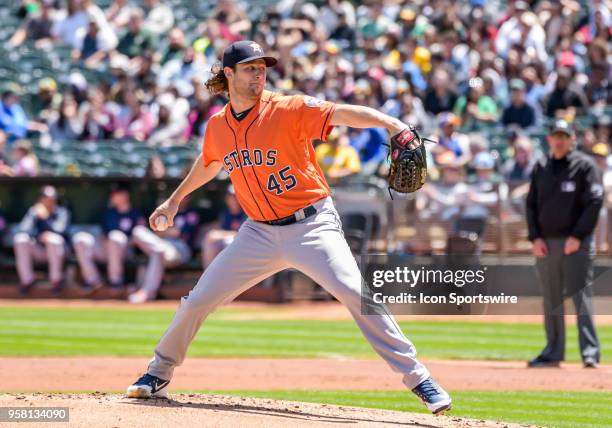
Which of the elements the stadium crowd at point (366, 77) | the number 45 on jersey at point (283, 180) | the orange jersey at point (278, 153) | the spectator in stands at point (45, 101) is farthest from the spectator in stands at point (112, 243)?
the number 45 on jersey at point (283, 180)

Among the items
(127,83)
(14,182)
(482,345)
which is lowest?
(482,345)

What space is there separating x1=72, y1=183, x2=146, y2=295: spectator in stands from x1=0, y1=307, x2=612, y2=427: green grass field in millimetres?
1115

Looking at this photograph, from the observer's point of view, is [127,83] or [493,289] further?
[127,83]

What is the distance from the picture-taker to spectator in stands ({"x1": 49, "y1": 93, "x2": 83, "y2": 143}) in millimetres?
18953

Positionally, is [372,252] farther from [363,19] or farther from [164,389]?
[164,389]

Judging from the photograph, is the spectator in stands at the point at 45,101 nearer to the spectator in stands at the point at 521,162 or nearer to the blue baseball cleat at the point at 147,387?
the spectator in stands at the point at 521,162

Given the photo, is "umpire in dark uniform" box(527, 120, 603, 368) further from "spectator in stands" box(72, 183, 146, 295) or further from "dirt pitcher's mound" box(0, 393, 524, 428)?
"spectator in stands" box(72, 183, 146, 295)

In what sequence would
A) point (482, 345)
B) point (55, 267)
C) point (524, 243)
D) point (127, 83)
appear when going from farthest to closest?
point (127, 83), point (55, 267), point (524, 243), point (482, 345)

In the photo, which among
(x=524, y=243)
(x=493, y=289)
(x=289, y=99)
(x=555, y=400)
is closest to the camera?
(x=289, y=99)

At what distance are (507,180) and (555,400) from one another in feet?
24.2

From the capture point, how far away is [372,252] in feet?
50.6

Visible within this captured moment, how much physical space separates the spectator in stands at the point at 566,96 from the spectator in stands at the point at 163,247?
5.13 meters

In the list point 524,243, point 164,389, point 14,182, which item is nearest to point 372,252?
point 524,243

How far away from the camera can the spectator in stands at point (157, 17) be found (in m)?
21.6
